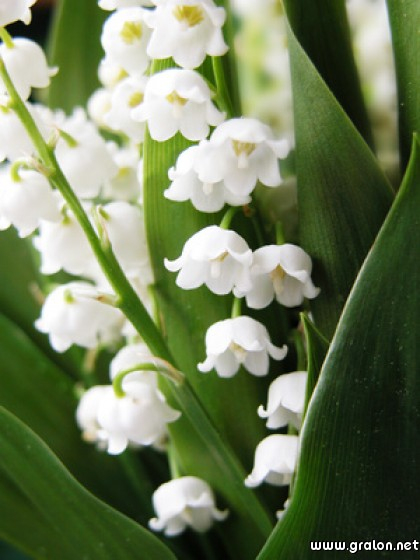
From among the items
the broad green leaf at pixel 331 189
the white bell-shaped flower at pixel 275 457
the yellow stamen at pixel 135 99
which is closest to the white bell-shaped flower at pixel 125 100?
the yellow stamen at pixel 135 99

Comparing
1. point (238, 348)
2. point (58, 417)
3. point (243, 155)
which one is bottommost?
point (58, 417)

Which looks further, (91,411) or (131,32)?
(91,411)

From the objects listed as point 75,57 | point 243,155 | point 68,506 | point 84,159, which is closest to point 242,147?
point 243,155

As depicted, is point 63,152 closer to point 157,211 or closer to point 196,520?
point 157,211

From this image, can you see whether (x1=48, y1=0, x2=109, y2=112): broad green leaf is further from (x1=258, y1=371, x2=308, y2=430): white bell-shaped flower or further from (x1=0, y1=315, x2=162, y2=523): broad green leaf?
(x1=258, y1=371, x2=308, y2=430): white bell-shaped flower

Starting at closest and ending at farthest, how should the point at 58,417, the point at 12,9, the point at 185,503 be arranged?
the point at 12,9 < the point at 185,503 < the point at 58,417

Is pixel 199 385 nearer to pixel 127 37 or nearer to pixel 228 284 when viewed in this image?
pixel 228 284

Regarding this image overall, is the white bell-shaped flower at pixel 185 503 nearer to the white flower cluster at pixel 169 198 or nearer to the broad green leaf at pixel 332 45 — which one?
the white flower cluster at pixel 169 198
